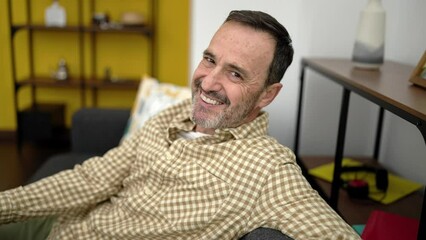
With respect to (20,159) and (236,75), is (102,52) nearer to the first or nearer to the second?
(20,159)

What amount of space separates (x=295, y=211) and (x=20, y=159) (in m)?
2.88

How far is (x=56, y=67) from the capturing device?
3781 mm

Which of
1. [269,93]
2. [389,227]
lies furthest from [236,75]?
[389,227]

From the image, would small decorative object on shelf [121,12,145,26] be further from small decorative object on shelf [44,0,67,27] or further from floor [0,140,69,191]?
floor [0,140,69,191]

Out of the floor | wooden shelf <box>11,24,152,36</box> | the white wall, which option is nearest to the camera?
the white wall

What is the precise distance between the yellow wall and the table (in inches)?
74.6

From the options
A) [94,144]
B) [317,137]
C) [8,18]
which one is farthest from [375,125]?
[8,18]

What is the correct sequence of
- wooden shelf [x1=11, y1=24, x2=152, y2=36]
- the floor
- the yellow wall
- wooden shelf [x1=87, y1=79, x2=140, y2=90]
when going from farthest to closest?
the yellow wall
wooden shelf [x1=87, y1=79, x2=140, y2=90]
wooden shelf [x1=11, y1=24, x2=152, y2=36]
the floor

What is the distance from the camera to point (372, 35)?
164cm

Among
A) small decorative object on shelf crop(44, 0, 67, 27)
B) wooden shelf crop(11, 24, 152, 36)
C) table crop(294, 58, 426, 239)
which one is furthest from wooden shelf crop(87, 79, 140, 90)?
table crop(294, 58, 426, 239)

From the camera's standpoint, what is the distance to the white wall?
1.88 meters

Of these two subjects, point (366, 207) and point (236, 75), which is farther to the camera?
point (366, 207)

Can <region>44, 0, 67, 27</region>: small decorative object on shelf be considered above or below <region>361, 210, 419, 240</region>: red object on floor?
above

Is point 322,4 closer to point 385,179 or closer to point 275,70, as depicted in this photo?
point 385,179
